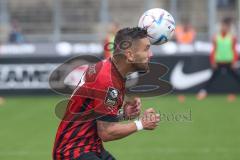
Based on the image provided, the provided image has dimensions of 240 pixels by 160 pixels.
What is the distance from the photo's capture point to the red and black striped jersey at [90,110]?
20.2ft

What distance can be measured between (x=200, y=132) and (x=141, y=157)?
9.37 ft

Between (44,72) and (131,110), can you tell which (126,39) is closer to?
(131,110)

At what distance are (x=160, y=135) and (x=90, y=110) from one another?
7.57m

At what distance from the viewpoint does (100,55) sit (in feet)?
69.2

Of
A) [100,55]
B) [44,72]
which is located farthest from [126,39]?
[100,55]

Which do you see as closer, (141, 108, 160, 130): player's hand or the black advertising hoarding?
(141, 108, 160, 130): player's hand

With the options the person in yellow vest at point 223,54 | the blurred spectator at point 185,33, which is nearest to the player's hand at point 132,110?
the person in yellow vest at point 223,54

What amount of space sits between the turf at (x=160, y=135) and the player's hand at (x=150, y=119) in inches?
98.8

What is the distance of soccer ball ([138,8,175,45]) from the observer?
24.6 feet

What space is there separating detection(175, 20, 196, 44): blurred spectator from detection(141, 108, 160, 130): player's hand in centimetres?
1742

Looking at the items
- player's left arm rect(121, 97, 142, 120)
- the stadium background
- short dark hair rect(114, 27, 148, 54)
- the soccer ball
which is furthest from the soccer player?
the stadium background

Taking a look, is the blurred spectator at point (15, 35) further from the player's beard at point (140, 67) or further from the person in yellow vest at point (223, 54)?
the player's beard at point (140, 67)

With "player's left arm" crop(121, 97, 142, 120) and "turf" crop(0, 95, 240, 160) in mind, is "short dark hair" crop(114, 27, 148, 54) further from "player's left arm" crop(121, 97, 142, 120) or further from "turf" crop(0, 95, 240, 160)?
"turf" crop(0, 95, 240, 160)

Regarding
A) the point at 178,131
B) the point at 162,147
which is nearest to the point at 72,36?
the point at 178,131
